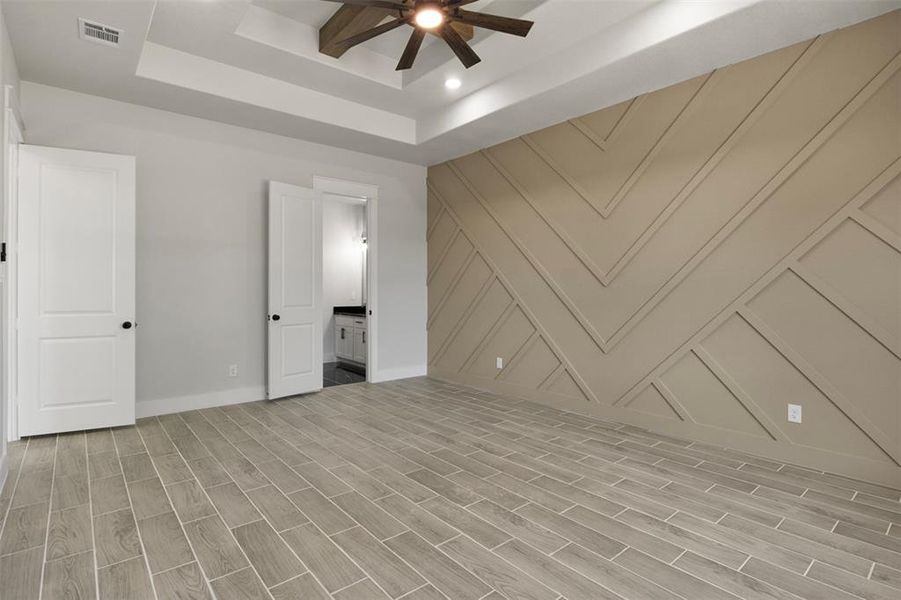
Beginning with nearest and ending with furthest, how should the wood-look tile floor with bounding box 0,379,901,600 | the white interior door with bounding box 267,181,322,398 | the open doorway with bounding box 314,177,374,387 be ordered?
the wood-look tile floor with bounding box 0,379,901,600
the white interior door with bounding box 267,181,322,398
the open doorway with bounding box 314,177,374,387

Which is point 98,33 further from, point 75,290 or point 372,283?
point 372,283

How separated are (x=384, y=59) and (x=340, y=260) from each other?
422cm

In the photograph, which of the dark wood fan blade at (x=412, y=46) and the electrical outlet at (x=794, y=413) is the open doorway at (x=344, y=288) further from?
the electrical outlet at (x=794, y=413)

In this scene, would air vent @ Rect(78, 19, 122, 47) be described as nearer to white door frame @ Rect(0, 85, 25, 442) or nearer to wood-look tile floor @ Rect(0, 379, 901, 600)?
white door frame @ Rect(0, 85, 25, 442)

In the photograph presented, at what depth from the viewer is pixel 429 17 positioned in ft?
9.23

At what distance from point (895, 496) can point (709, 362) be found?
1.27 m

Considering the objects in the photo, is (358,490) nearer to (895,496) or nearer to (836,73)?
(895,496)

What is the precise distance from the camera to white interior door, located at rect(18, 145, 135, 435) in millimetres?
3641

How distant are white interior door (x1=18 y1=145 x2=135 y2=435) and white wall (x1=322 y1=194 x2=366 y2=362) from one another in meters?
3.89

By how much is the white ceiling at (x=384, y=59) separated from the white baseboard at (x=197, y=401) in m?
2.78

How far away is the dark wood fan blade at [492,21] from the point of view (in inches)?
110

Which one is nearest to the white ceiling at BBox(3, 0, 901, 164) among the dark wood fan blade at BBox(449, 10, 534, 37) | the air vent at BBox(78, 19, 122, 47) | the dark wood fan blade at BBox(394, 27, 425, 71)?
the air vent at BBox(78, 19, 122, 47)

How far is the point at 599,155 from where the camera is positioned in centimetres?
436

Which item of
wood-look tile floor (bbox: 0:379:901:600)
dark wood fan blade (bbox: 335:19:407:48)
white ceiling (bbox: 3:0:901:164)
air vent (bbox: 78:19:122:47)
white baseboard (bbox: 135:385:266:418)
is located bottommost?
wood-look tile floor (bbox: 0:379:901:600)
